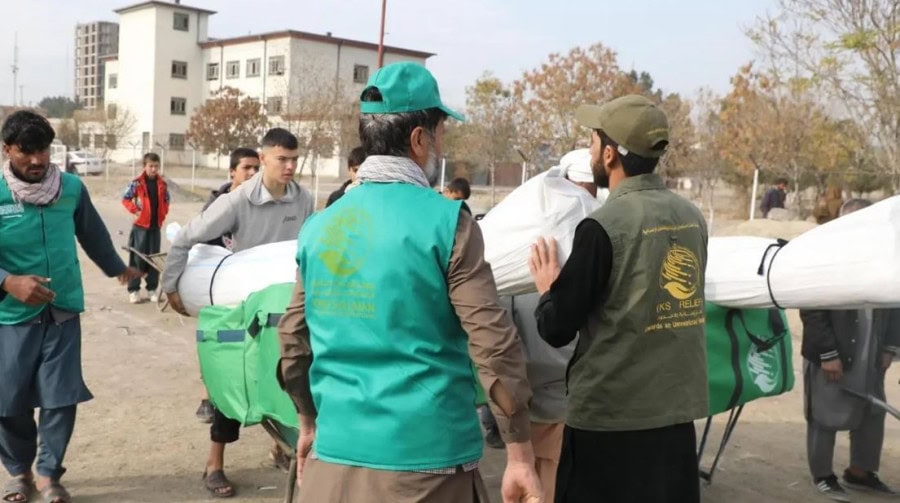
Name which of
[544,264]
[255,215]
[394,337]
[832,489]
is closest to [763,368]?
[544,264]

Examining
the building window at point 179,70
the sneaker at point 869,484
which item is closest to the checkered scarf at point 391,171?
the sneaker at point 869,484

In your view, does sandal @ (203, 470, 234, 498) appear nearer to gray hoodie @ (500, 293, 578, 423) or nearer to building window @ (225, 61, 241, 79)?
gray hoodie @ (500, 293, 578, 423)

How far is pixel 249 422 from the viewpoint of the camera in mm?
3775

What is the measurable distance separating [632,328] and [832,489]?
3030 millimetres

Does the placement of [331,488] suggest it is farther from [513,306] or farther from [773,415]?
[773,415]

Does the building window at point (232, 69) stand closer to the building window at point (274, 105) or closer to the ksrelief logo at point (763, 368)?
the building window at point (274, 105)

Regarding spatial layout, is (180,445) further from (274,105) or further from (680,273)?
(274,105)

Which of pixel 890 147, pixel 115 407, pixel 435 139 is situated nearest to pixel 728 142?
pixel 890 147

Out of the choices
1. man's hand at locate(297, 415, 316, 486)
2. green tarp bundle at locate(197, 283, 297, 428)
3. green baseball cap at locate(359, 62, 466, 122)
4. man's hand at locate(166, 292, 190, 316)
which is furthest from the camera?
man's hand at locate(166, 292, 190, 316)

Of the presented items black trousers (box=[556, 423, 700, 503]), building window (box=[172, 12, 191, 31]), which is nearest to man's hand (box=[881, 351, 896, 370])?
black trousers (box=[556, 423, 700, 503])

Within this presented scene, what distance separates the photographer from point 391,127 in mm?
2316

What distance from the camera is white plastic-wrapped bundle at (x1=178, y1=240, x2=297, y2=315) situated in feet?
13.0

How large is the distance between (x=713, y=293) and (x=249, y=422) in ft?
6.48

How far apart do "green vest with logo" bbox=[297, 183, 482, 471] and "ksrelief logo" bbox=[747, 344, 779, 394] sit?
1.89 m
